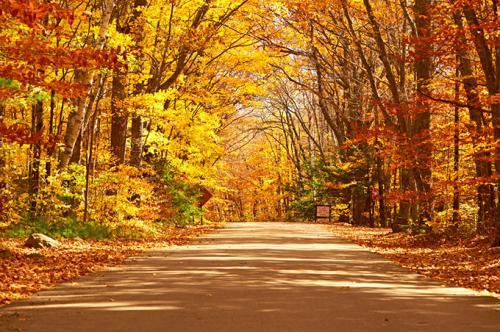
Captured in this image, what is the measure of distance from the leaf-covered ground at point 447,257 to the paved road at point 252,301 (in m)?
0.71

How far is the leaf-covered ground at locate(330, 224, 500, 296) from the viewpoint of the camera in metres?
13.6

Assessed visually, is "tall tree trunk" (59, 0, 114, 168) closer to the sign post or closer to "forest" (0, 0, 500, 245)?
"forest" (0, 0, 500, 245)

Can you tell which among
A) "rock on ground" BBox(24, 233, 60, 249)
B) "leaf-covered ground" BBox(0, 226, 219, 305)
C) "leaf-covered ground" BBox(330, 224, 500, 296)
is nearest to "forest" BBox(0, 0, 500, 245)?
"leaf-covered ground" BBox(330, 224, 500, 296)

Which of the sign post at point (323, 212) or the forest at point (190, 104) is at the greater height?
the forest at point (190, 104)

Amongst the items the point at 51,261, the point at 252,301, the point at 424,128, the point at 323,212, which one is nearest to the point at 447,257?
the point at 424,128

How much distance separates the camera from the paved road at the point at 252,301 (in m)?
8.18

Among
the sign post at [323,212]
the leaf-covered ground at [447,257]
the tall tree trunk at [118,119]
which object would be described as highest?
the tall tree trunk at [118,119]

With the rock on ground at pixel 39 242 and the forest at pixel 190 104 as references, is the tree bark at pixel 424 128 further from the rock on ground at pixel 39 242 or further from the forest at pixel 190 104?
the rock on ground at pixel 39 242

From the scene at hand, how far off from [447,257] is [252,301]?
31.9 feet

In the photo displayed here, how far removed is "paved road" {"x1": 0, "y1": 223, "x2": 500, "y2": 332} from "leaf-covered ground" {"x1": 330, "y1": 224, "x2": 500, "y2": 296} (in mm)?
714

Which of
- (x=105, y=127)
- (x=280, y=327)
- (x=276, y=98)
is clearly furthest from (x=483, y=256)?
(x=276, y=98)

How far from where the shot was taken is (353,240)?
86.1 feet

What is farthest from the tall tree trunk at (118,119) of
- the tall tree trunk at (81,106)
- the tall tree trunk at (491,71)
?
the tall tree trunk at (491,71)

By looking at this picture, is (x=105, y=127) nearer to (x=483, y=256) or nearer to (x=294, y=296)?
(x=483, y=256)
